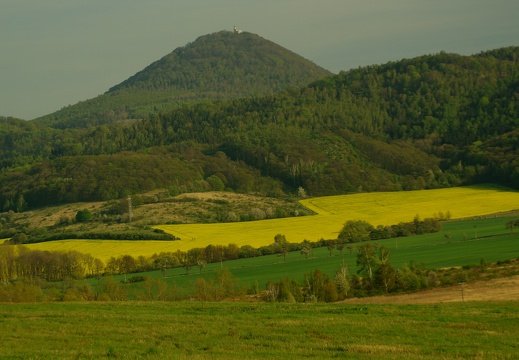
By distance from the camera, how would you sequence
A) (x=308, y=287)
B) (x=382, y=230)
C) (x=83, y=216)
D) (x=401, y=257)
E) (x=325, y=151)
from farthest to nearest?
1. (x=325, y=151)
2. (x=83, y=216)
3. (x=382, y=230)
4. (x=401, y=257)
5. (x=308, y=287)

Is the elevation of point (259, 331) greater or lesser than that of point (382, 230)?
greater

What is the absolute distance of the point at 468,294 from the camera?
1655 inches

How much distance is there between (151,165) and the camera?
482ft

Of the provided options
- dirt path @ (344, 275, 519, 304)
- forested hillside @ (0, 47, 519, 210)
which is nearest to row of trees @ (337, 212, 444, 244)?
dirt path @ (344, 275, 519, 304)

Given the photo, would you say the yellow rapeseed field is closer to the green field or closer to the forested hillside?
the green field

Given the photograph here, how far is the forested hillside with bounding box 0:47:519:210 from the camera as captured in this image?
13800 cm

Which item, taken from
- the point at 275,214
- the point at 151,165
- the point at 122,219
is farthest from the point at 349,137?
the point at 122,219

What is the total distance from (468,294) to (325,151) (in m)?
118

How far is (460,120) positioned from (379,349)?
6196 inches

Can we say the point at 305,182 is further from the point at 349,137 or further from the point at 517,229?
the point at 517,229

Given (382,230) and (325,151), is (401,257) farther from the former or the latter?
(325,151)

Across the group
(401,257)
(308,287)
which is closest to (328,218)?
(401,257)

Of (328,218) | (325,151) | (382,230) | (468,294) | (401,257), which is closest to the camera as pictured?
(468,294)

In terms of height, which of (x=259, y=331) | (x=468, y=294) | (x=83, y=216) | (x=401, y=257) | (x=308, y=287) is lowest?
(x=401, y=257)
